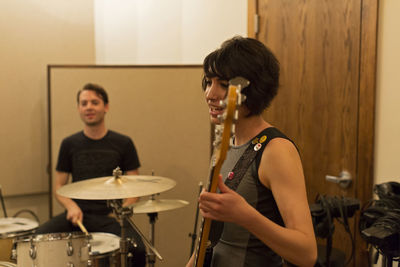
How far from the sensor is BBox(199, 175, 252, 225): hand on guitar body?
2.92 feet

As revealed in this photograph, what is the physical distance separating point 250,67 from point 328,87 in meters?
1.21

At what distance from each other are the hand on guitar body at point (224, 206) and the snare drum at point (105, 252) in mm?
1252

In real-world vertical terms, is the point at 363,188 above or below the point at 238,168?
below

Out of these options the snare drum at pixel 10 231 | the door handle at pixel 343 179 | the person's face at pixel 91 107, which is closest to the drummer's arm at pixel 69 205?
the snare drum at pixel 10 231

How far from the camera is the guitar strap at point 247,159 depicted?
1.07 metres

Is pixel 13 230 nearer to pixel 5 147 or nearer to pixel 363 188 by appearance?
pixel 5 147

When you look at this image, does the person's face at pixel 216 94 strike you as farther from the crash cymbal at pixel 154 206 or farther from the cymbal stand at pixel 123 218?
the crash cymbal at pixel 154 206

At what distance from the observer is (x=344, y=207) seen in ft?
5.88

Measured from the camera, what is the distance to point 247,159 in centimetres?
109

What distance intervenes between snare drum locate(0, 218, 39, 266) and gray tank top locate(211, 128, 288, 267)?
153cm

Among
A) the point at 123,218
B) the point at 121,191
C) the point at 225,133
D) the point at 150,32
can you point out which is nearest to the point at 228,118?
the point at 225,133

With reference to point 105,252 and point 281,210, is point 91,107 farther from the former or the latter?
point 281,210

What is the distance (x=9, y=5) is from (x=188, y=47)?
4.63 feet

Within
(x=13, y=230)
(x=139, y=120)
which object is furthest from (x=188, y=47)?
(x=13, y=230)
